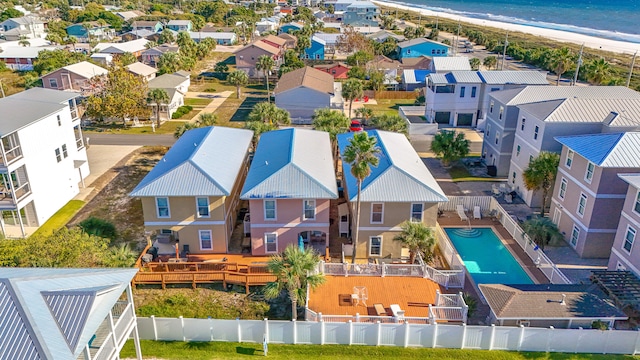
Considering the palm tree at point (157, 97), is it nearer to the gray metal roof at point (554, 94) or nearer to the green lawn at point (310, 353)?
the gray metal roof at point (554, 94)

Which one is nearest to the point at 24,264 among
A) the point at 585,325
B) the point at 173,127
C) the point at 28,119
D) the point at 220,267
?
the point at 220,267

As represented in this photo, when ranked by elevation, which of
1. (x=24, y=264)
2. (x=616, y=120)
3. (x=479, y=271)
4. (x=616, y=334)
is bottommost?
(x=479, y=271)

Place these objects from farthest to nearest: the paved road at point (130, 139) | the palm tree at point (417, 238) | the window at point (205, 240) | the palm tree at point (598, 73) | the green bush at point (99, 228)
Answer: the palm tree at point (598, 73) < the paved road at point (130, 139) < the green bush at point (99, 228) < the window at point (205, 240) < the palm tree at point (417, 238)

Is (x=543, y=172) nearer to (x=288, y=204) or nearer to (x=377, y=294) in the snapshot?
(x=377, y=294)

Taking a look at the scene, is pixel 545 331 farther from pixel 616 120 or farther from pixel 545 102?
pixel 545 102

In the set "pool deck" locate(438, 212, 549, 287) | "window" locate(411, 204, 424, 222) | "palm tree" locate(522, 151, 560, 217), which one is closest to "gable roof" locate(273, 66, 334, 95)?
"pool deck" locate(438, 212, 549, 287)

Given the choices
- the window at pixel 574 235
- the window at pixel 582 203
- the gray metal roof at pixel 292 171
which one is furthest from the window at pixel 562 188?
the gray metal roof at pixel 292 171
